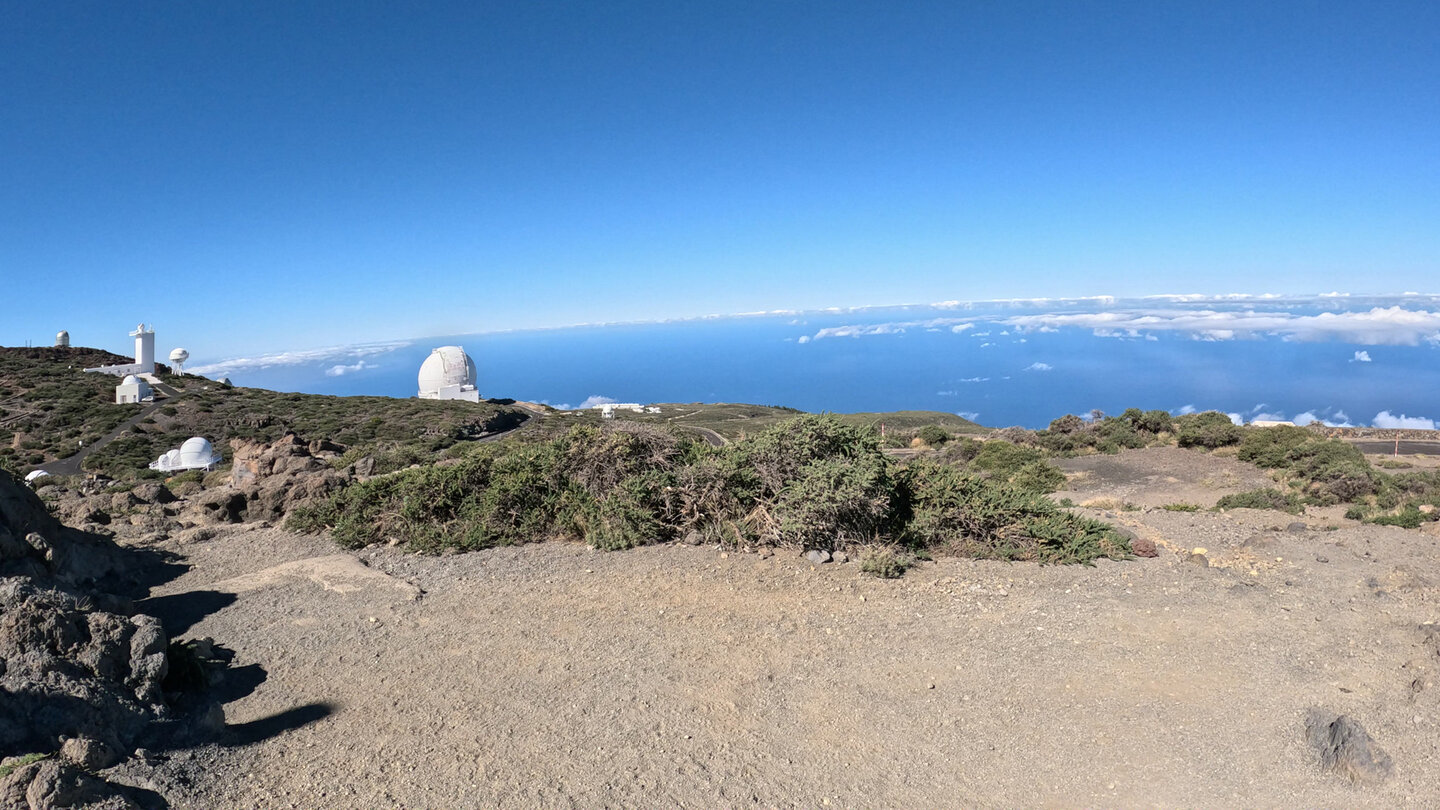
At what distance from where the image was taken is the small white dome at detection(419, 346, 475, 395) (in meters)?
51.0

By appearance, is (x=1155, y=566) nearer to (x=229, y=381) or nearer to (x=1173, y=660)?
(x=1173, y=660)

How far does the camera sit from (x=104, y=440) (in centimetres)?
3108

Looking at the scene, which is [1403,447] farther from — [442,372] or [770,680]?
[442,372]

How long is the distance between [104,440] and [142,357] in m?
19.8

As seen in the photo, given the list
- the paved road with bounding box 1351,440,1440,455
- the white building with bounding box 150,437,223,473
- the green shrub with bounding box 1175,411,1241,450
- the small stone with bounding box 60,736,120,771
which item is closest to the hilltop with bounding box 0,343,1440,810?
the small stone with bounding box 60,736,120,771

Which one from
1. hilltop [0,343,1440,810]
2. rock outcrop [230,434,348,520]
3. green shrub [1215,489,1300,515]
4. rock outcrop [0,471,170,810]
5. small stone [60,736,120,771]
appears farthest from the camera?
green shrub [1215,489,1300,515]

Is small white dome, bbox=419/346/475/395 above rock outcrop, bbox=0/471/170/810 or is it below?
above

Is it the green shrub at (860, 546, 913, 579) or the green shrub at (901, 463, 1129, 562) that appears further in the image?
the green shrub at (901, 463, 1129, 562)

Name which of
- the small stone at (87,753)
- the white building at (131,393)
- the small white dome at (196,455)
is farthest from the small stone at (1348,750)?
the white building at (131,393)

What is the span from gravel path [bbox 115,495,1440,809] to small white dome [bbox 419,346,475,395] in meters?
45.5

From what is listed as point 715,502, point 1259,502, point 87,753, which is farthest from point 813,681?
point 1259,502

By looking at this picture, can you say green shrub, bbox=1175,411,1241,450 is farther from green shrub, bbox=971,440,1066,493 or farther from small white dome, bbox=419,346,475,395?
small white dome, bbox=419,346,475,395

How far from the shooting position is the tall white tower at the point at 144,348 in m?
46.3

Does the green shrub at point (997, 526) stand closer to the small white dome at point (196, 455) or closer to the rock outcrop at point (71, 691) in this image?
the rock outcrop at point (71, 691)
